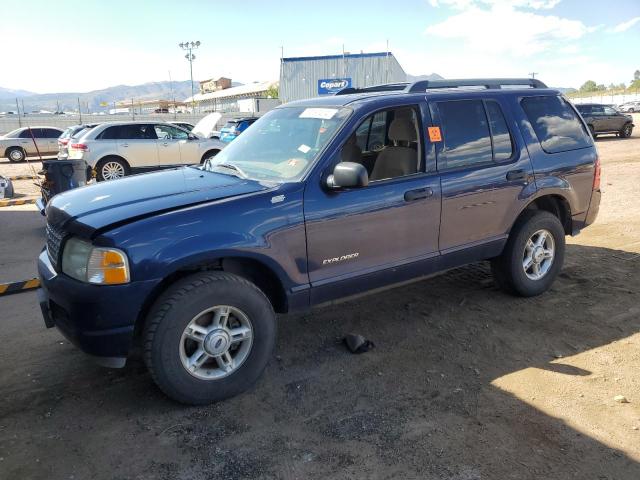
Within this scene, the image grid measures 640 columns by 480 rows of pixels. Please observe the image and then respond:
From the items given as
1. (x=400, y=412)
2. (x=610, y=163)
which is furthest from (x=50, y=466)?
(x=610, y=163)

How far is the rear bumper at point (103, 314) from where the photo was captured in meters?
2.94

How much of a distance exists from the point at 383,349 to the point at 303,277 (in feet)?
3.22

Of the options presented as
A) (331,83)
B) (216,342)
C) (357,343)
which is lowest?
(357,343)

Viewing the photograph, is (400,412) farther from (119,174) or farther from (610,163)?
(610,163)

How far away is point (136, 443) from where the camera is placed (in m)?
2.95

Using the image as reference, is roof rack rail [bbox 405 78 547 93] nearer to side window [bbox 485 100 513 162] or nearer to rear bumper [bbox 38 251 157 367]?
side window [bbox 485 100 513 162]

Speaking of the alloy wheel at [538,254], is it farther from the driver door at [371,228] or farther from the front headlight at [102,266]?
the front headlight at [102,266]

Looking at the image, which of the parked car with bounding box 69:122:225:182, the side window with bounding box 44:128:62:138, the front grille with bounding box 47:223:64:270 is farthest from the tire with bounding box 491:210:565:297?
the side window with bounding box 44:128:62:138

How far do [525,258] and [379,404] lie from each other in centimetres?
238

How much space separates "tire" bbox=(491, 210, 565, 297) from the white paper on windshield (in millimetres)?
2048

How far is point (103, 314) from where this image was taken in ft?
9.68

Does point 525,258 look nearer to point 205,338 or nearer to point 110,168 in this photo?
point 205,338

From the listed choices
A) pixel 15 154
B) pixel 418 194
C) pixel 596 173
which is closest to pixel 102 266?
pixel 418 194

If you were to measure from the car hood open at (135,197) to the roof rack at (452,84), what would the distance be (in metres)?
1.71
